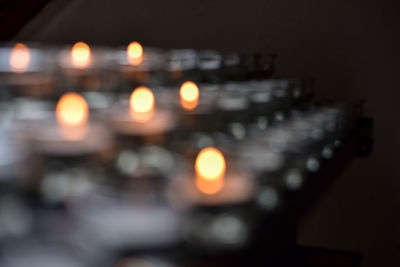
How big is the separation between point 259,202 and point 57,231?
0.70ft

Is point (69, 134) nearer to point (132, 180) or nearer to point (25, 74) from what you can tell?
point (132, 180)

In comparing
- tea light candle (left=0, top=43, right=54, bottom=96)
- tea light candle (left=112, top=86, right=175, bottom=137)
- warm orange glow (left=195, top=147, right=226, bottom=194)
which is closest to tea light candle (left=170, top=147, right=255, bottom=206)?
warm orange glow (left=195, top=147, right=226, bottom=194)

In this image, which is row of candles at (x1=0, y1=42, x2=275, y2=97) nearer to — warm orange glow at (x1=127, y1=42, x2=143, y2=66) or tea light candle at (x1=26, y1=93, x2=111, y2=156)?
warm orange glow at (x1=127, y1=42, x2=143, y2=66)

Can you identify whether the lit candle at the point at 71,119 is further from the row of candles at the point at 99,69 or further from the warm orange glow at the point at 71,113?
the row of candles at the point at 99,69

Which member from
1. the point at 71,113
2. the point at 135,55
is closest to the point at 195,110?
the point at 71,113

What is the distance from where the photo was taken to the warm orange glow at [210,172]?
18.9 inches

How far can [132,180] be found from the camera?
18.8 inches

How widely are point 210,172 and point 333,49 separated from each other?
4.99ft

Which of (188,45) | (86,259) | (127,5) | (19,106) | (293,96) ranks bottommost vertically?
(86,259)

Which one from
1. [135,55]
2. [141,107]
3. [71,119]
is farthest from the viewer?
[135,55]

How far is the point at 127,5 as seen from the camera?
2125 mm

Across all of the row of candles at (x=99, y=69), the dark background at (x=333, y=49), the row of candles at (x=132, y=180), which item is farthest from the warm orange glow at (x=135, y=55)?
the dark background at (x=333, y=49)

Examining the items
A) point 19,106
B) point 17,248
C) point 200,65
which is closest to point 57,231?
point 17,248

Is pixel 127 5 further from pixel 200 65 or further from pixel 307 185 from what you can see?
pixel 307 185
